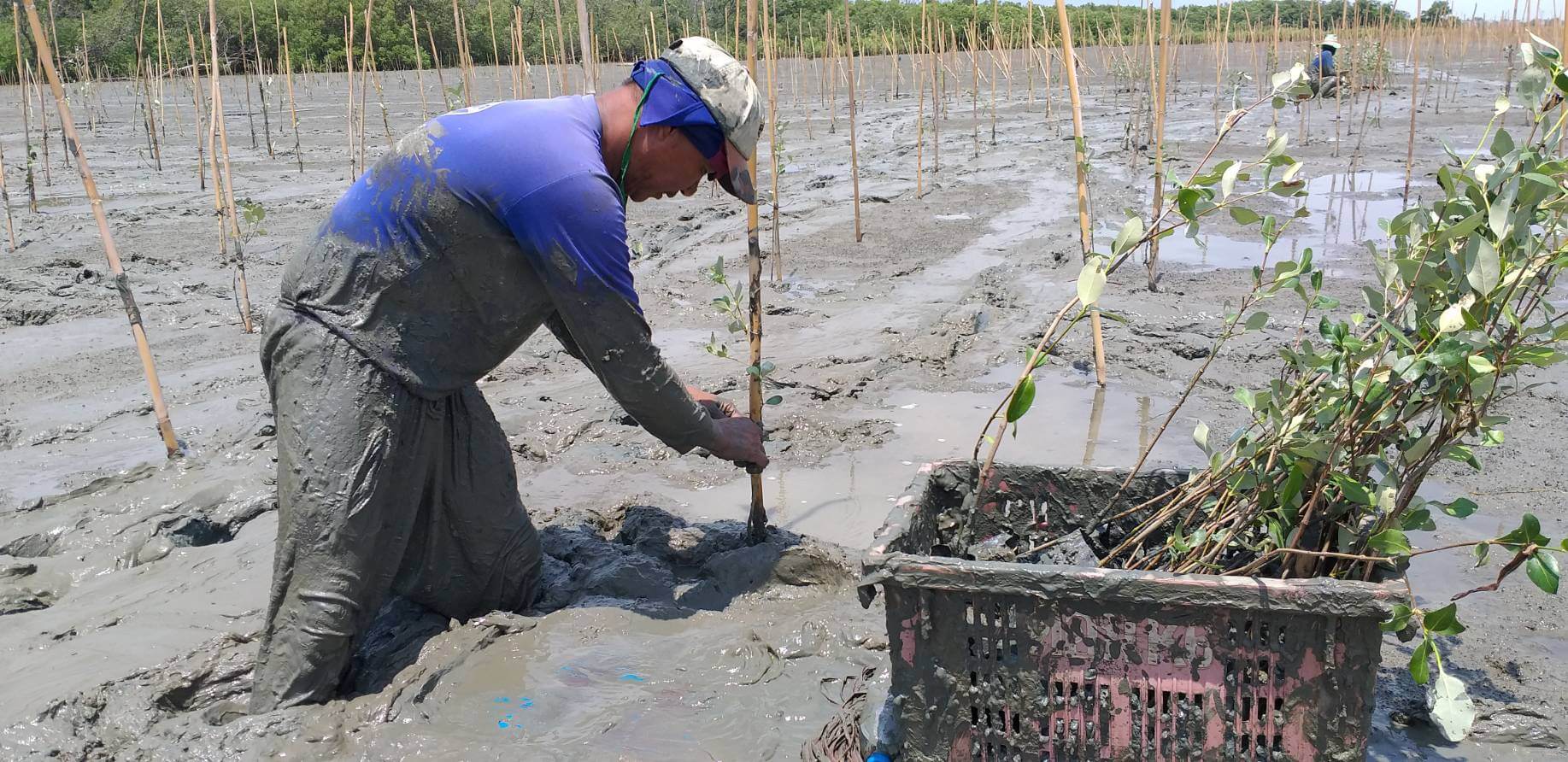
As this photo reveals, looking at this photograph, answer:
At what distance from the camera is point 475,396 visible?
115 inches

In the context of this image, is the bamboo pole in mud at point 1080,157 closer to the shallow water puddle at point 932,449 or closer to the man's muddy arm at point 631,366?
the shallow water puddle at point 932,449

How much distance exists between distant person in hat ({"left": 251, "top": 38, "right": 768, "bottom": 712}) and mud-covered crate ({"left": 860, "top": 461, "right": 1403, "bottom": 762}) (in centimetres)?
93

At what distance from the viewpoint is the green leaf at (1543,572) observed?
5.57 feet

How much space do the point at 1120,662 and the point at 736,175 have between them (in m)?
1.42

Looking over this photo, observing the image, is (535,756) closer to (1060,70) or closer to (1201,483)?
(1201,483)

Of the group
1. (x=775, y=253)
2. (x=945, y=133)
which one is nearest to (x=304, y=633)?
(x=775, y=253)

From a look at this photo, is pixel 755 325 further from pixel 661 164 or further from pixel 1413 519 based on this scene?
pixel 1413 519

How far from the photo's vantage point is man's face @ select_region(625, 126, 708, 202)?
253 cm

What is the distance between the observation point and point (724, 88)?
2.46 meters

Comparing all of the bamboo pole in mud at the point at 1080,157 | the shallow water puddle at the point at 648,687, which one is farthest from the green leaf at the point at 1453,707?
the bamboo pole in mud at the point at 1080,157

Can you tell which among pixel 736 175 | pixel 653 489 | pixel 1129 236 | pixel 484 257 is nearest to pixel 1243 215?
pixel 1129 236

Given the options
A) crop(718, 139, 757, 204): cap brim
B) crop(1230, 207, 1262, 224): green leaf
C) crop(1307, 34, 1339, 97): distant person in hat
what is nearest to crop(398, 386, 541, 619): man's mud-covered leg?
crop(718, 139, 757, 204): cap brim

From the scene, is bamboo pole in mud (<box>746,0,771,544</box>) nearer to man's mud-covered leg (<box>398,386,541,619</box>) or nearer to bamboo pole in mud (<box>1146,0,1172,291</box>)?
man's mud-covered leg (<box>398,386,541,619</box>)

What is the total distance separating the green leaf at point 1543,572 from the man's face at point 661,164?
1.81 metres
